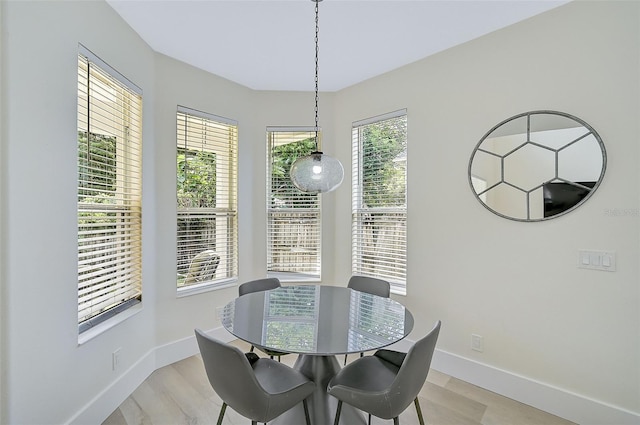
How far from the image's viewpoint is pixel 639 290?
1.80 m

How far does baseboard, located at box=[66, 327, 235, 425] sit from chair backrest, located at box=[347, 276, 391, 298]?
4.76 feet

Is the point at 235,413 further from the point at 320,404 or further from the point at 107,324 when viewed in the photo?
the point at 107,324

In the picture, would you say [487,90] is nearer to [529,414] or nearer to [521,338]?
[521,338]

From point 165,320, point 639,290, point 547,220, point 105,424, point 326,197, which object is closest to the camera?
point 639,290

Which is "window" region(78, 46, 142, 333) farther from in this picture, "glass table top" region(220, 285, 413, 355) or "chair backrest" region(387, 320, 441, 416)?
"chair backrest" region(387, 320, 441, 416)

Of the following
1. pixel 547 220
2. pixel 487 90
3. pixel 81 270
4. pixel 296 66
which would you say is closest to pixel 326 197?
pixel 296 66

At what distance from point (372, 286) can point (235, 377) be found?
149 cm

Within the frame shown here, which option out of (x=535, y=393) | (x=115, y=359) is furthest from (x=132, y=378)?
(x=535, y=393)

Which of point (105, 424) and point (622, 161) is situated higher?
→ point (622, 161)

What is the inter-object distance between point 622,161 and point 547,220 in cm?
51

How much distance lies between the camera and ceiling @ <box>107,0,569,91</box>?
2043 mm

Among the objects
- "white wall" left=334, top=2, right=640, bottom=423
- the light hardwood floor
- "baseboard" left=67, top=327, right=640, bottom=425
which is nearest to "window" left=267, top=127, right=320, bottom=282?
"white wall" left=334, top=2, right=640, bottom=423

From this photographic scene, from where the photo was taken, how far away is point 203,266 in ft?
9.91

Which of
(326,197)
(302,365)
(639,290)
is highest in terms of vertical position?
(326,197)
